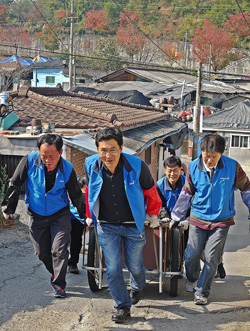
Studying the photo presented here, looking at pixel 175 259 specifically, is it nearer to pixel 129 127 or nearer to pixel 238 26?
pixel 129 127

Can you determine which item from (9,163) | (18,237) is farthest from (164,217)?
(9,163)

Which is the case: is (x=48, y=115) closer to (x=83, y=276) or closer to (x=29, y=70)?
(x=83, y=276)

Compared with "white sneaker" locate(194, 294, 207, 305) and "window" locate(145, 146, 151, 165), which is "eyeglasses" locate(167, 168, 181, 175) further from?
"window" locate(145, 146, 151, 165)

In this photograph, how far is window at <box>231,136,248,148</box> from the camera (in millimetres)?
31353

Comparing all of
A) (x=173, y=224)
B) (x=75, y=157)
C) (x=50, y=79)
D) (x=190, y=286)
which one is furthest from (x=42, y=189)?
(x=50, y=79)

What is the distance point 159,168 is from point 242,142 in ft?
43.5

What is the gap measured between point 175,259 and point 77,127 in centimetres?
728

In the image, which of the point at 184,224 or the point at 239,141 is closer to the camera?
the point at 184,224

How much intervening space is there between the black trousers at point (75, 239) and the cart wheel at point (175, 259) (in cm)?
149

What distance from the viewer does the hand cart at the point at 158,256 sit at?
18.2ft

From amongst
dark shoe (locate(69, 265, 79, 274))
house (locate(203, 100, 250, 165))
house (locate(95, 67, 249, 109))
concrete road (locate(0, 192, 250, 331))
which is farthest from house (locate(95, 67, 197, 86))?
concrete road (locate(0, 192, 250, 331))

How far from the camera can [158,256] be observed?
18.6ft

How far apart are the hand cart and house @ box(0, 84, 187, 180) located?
4.86 metres

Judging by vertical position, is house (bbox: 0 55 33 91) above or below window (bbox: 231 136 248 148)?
above
